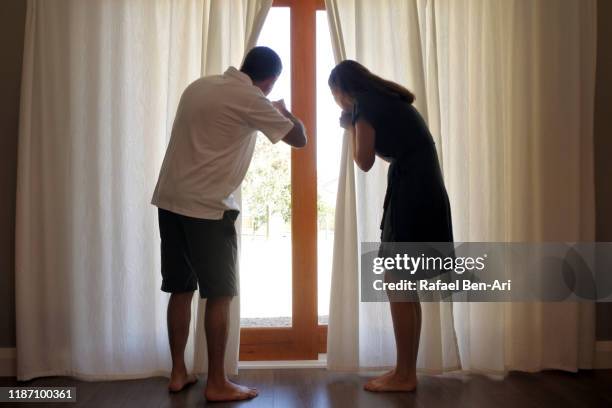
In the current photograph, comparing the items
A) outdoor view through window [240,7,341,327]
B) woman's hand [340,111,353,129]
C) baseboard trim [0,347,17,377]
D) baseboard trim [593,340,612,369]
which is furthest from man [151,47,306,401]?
baseboard trim [593,340,612,369]

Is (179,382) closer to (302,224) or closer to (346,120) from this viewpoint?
(302,224)

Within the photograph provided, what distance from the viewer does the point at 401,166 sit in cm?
197

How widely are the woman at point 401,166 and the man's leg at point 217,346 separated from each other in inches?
24.7

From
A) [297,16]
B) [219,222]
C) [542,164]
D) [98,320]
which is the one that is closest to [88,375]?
[98,320]

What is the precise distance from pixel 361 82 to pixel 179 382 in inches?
59.1

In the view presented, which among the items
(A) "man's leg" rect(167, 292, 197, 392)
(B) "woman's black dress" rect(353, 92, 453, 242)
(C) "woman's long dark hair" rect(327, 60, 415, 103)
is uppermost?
(C) "woman's long dark hair" rect(327, 60, 415, 103)

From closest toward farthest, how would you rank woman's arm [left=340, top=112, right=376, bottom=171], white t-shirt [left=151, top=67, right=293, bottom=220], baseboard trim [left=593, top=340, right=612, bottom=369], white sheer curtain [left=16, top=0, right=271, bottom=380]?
white t-shirt [left=151, top=67, right=293, bottom=220], woman's arm [left=340, top=112, right=376, bottom=171], white sheer curtain [left=16, top=0, right=271, bottom=380], baseboard trim [left=593, top=340, right=612, bottom=369]

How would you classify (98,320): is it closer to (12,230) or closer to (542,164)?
(12,230)

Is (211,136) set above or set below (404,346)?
above

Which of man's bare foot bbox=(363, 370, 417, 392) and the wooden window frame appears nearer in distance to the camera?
man's bare foot bbox=(363, 370, 417, 392)

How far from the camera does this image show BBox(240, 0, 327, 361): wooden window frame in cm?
246

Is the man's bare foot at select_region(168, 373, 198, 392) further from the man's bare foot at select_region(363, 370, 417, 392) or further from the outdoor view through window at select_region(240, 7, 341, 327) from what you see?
the man's bare foot at select_region(363, 370, 417, 392)

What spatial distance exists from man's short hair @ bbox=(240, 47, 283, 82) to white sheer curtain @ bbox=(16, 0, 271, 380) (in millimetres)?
321

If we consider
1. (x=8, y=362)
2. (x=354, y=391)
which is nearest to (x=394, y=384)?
(x=354, y=391)
